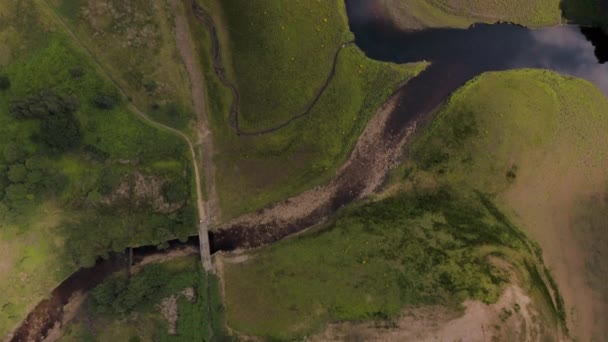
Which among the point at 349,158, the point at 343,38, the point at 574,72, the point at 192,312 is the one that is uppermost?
the point at 343,38

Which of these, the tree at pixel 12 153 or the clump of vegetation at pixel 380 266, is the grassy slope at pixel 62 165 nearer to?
the tree at pixel 12 153

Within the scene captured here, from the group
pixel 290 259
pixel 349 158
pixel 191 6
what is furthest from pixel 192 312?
pixel 191 6

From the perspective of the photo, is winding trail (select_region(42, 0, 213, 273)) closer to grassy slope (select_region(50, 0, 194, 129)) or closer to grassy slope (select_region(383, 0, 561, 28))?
grassy slope (select_region(50, 0, 194, 129))

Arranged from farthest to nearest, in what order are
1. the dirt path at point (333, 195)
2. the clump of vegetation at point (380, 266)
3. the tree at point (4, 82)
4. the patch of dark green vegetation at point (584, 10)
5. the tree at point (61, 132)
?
1. the dirt path at point (333, 195)
2. the patch of dark green vegetation at point (584, 10)
3. the clump of vegetation at point (380, 266)
4. the tree at point (4, 82)
5. the tree at point (61, 132)

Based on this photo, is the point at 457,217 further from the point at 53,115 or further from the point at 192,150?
the point at 53,115

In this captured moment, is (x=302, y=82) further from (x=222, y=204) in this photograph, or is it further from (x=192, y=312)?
(x=192, y=312)

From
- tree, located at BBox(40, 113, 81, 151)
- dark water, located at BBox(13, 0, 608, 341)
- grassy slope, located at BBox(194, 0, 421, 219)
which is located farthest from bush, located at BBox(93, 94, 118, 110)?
dark water, located at BBox(13, 0, 608, 341)

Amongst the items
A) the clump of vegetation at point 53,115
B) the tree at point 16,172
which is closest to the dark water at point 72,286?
the tree at point 16,172
